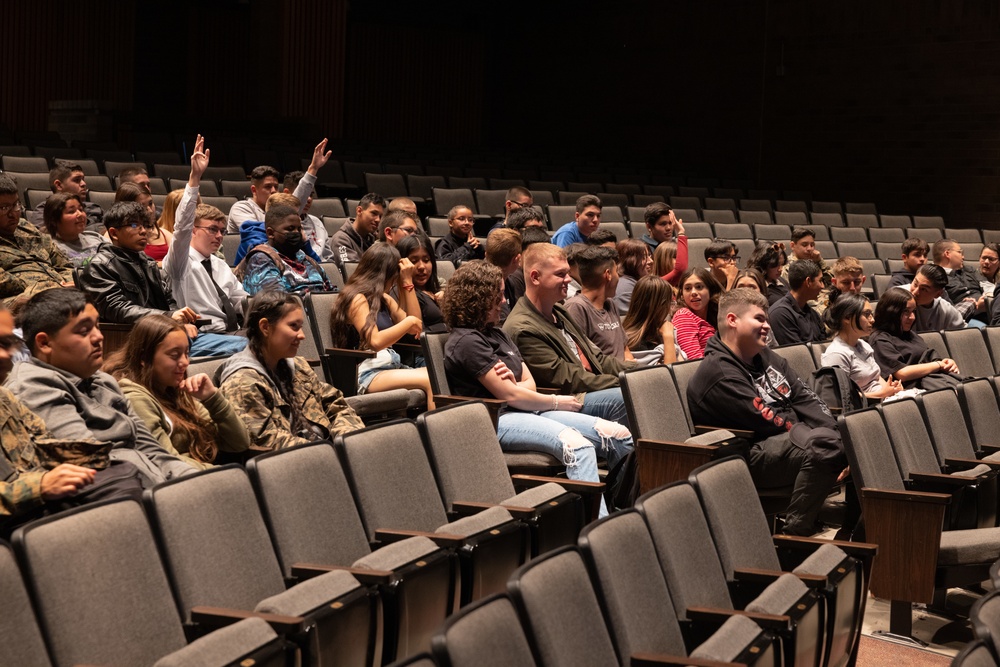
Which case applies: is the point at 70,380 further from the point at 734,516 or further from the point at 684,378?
the point at 684,378

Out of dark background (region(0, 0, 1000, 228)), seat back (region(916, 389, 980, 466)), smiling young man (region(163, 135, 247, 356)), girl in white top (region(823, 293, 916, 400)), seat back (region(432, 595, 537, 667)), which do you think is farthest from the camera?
dark background (region(0, 0, 1000, 228))

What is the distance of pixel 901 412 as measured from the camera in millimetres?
3410

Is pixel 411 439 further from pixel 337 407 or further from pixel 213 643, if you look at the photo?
pixel 213 643

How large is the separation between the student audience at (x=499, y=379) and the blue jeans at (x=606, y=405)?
111 millimetres

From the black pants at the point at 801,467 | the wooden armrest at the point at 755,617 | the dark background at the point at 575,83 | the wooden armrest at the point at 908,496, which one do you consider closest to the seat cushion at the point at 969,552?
the wooden armrest at the point at 908,496

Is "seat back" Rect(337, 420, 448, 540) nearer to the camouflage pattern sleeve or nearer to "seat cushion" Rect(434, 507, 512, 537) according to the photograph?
"seat cushion" Rect(434, 507, 512, 537)

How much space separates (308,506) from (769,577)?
925mm

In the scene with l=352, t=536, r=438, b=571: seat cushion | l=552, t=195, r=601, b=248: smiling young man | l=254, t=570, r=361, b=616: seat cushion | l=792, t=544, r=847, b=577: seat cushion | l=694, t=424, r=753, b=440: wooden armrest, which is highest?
l=552, t=195, r=601, b=248: smiling young man

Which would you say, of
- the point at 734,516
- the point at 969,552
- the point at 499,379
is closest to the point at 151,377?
the point at 499,379

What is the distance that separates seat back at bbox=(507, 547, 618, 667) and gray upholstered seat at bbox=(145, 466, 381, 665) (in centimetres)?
40

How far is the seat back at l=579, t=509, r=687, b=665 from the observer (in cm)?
180

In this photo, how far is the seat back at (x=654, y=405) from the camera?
3346 mm

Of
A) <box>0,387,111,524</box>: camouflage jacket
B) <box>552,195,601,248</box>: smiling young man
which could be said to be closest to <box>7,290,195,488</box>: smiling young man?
<box>0,387,111,524</box>: camouflage jacket

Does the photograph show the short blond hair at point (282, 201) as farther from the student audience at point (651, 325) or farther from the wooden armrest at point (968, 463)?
the wooden armrest at point (968, 463)
